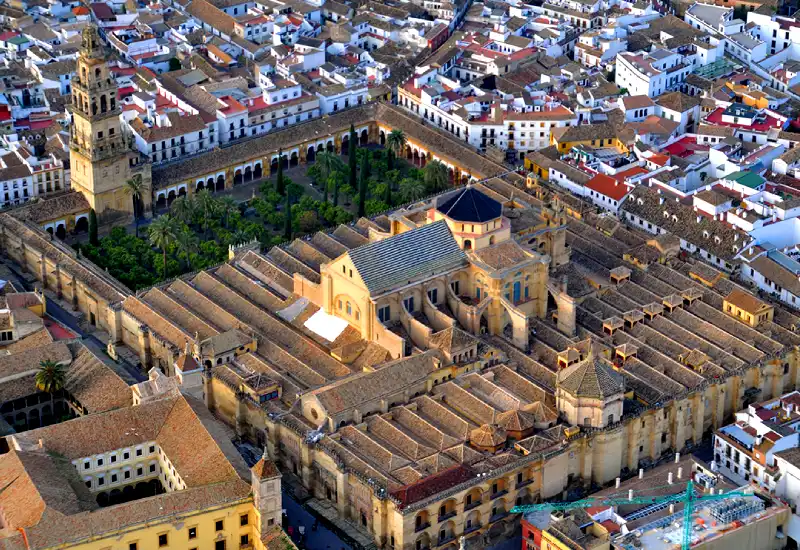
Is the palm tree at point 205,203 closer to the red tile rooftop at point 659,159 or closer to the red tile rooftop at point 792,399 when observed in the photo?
the red tile rooftop at point 659,159

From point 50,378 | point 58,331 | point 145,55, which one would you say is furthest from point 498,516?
point 145,55

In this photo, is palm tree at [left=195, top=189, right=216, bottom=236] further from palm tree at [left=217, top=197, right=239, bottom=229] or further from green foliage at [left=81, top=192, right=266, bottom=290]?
palm tree at [left=217, top=197, right=239, bottom=229]

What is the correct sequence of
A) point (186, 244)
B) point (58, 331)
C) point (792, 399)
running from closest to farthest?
point (792, 399)
point (58, 331)
point (186, 244)

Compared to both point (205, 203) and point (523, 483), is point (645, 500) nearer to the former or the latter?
point (523, 483)

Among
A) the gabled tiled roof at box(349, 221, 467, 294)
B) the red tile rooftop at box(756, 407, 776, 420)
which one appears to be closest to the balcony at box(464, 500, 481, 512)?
the gabled tiled roof at box(349, 221, 467, 294)

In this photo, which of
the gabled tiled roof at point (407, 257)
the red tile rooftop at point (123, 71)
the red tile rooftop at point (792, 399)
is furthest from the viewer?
the red tile rooftop at point (123, 71)

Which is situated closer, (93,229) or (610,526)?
(610,526)

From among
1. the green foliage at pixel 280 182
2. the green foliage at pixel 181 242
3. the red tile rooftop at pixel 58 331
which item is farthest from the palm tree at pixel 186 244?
the red tile rooftop at pixel 58 331
